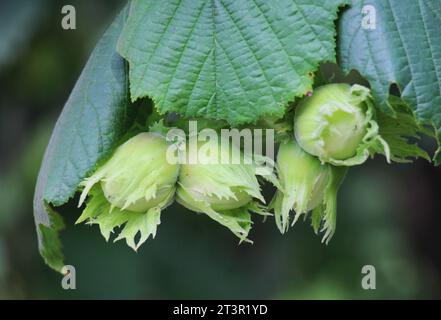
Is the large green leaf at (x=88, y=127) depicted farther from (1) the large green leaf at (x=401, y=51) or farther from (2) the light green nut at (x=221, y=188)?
(1) the large green leaf at (x=401, y=51)

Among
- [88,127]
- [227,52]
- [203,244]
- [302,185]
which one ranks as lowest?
[203,244]

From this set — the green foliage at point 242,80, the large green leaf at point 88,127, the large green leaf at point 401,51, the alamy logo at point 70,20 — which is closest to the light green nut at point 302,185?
the green foliage at point 242,80

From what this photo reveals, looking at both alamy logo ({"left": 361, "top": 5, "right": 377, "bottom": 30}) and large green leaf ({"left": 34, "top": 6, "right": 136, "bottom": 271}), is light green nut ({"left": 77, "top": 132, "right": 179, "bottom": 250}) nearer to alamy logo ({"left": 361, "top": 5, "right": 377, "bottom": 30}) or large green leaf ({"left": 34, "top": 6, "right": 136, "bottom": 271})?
large green leaf ({"left": 34, "top": 6, "right": 136, "bottom": 271})

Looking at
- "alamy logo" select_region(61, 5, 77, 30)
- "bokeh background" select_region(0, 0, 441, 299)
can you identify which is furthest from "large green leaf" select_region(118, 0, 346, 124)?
"bokeh background" select_region(0, 0, 441, 299)

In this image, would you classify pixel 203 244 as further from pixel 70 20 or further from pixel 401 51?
pixel 401 51

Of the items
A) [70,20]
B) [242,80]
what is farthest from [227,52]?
[70,20]

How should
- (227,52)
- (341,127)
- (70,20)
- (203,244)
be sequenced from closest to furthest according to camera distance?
(341,127), (227,52), (70,20), (203,244)
